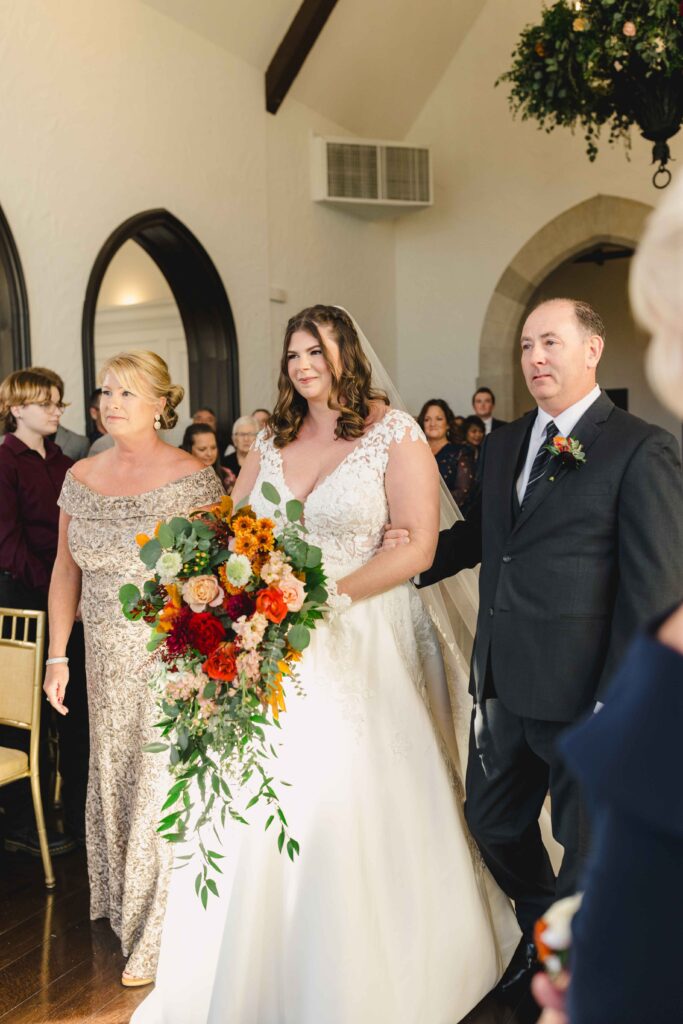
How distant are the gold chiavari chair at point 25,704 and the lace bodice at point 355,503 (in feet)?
4.57

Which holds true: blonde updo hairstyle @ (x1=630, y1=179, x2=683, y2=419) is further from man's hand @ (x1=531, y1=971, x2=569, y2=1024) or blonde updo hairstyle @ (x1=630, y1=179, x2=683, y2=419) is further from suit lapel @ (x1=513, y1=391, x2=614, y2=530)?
suit lapel @ (x1=513, y1=391, x2=614, y2=530)

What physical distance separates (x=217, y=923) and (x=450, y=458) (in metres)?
4.38

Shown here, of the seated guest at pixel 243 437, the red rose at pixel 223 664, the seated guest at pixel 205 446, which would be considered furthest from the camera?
the seated guest at pixel 243 437

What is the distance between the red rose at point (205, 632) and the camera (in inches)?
91.8

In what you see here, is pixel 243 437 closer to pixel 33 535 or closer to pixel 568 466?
pixel 33 535

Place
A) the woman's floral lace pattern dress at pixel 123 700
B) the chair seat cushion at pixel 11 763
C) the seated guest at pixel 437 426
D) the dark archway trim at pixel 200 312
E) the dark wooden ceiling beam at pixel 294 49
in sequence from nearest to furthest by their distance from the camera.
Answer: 1. the woman's floral lace pattern dress at pixel 123 700
2. the chair seat cushion at pixel 11 763
3. the seated guest at pixel 437 426
4. the dark archway trim at pixel 200 312
5. the dark wooden ceiling beam at pixel 294 49

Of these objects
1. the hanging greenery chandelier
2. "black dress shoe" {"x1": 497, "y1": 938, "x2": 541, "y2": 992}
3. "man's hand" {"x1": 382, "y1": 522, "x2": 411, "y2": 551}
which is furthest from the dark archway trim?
"black dress shoe" {"x1": 497, "y1": 938, "x2": 541, "y2": 992}

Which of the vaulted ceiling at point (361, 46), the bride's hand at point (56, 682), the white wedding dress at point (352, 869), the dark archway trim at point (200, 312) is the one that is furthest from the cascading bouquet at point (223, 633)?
the vaulted ceiling at point (361, 46)

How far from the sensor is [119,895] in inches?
130

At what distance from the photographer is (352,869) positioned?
2.55m

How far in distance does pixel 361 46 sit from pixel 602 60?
11.8 ft

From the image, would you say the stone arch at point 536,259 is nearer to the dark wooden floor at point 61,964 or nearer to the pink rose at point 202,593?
the dark wooden floor at point 61,964

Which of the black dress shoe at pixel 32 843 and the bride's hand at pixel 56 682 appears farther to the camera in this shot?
the black dress shoe at pixel 32 843

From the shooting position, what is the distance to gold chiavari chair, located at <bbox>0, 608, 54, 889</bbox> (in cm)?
369
